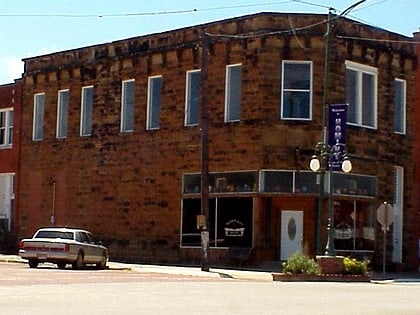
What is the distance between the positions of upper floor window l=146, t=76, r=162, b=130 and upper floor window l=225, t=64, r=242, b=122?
13.7ft

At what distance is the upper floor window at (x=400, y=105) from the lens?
43.3 meters

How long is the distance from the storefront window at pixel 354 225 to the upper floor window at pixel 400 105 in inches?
169

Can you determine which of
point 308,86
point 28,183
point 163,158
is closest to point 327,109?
point 308,86

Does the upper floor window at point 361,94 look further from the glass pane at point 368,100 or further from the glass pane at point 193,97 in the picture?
the glass pane at point 193,97

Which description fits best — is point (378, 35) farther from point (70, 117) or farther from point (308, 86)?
point (70, 117)

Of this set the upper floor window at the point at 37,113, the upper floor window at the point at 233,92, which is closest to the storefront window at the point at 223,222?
the upper floor window at the point at 233,92

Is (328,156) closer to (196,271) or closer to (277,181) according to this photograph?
(277,181)

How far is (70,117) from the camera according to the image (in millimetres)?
47344

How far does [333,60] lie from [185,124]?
23.1 ft

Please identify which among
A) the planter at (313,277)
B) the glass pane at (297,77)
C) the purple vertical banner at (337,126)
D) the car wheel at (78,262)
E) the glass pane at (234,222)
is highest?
the glass pane at (297,77)

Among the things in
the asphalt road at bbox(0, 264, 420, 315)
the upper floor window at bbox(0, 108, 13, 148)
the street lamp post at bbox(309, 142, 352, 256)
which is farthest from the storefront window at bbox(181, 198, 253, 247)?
the upper floor window at bbox(0, 108, 13, 148)

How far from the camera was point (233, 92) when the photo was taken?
132 ft

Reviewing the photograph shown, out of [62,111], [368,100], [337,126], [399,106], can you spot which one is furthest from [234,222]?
[62,111]

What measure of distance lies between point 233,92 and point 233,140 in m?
2.15
